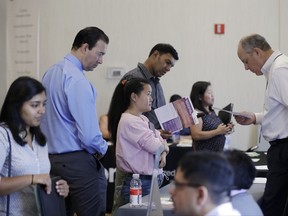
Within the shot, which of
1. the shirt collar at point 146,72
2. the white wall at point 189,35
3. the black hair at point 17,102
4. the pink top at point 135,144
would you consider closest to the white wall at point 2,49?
the white wall at point 189,35

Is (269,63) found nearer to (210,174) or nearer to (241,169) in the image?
(241,169)

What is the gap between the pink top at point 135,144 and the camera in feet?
11.8

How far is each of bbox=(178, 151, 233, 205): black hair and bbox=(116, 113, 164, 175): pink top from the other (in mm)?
1767

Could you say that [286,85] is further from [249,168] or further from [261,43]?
[249,168]

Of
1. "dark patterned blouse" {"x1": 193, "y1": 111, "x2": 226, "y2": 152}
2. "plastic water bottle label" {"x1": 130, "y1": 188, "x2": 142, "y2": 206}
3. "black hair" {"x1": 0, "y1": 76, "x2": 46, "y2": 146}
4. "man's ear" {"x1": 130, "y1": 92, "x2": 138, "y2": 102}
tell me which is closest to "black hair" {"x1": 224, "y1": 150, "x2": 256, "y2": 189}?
"plastic water bottle label" {"x1": 130, "y1": 188, "x2": 142, "y2": 206}

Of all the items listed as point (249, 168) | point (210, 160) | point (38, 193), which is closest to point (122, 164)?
point (38, 193)

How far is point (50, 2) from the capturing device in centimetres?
739

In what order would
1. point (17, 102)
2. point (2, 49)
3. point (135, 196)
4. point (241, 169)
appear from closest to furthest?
point (241, 169)
point (17, 102)
point (135, 196)
point (2, 49)

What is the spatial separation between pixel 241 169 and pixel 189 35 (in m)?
4.84

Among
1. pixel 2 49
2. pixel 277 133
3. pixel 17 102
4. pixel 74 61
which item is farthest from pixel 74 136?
pixel 2 49

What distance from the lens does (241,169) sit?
244 centimetres

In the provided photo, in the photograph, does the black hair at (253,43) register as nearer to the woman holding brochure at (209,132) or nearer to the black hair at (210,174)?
the woman holding brochure at (209,132)

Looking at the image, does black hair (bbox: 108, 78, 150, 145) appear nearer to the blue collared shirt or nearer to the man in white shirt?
the blue collared shirt

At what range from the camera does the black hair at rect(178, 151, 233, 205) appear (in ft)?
5.83
